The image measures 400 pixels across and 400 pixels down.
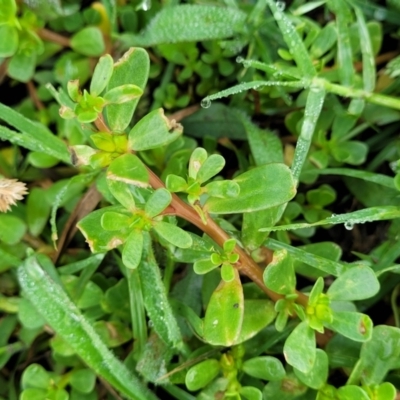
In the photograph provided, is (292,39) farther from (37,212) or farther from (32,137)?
(37,212)

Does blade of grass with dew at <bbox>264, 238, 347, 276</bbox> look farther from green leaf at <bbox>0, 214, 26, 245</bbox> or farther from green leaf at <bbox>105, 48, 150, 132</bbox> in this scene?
green leaf at <bbox>0, 214, 26, 245</bbox>

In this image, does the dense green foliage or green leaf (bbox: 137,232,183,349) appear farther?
green leaf (bbox: 137,232,183,349)

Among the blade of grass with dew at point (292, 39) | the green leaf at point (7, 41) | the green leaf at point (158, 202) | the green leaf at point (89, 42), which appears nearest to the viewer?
the green leaf at point (158, 202)

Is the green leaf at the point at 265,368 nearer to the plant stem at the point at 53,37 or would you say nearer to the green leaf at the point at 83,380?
the green leaf at the point at 83,380

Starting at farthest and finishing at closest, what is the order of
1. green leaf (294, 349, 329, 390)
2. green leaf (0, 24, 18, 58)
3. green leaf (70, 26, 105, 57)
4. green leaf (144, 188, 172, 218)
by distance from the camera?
green leaf (70, 26, 105, 57) < green leaf (0, 24, 18, 58) < green leaf (294, 349, 329, 390) < green leaf (144, 188, 172, 218)

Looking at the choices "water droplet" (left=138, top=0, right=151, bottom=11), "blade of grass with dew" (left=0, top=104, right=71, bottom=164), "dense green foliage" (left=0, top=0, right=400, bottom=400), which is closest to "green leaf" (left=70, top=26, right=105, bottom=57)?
"dense green foliage" (left=0, top=0, right=400, bottom=400)

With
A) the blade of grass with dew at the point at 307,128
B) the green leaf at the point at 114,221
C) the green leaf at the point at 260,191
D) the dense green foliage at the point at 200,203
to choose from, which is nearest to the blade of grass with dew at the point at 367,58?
the dense green foliage at the point at 200,203

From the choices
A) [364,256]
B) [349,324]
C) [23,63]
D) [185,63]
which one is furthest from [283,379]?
[23,63]
